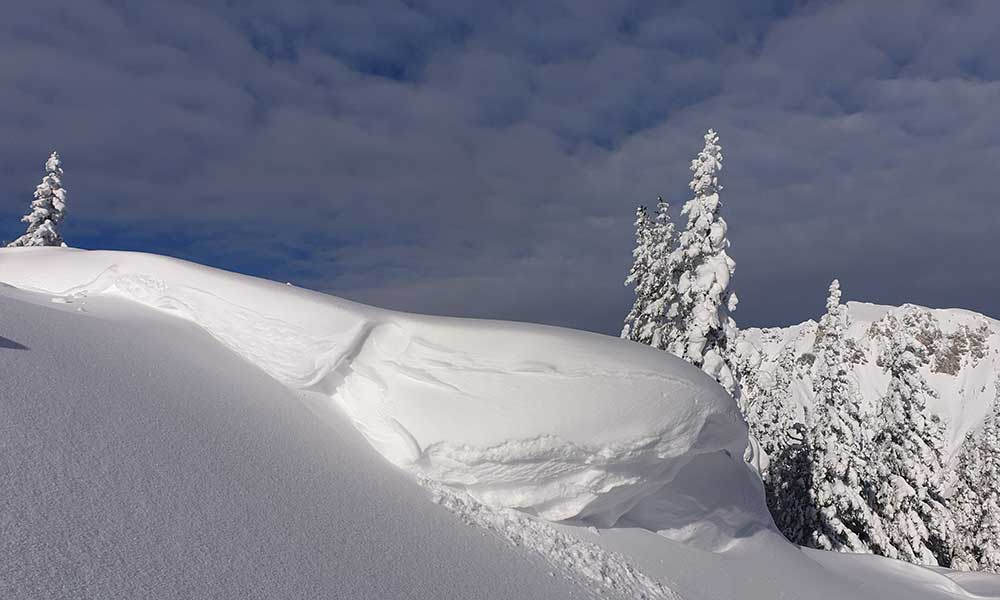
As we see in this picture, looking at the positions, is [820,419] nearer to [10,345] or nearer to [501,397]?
[501,397]

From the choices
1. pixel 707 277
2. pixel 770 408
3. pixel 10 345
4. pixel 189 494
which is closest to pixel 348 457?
pixel 189 494

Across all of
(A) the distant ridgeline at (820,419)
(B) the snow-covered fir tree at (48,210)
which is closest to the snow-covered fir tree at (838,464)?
(A) the distant ridgeline at (820,419)

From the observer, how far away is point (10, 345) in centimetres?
533

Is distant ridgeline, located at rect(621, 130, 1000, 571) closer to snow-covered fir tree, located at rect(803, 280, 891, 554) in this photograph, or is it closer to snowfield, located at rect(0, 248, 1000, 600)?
snow-covered fir tree, located at rect(803, 280, 891, 554)

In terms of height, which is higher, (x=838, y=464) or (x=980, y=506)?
(x=838, y=464)

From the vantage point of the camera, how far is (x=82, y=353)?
5.94 metres

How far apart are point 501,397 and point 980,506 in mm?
36084

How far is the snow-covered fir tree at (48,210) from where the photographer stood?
89.5 ft

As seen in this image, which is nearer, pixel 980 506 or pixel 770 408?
pixel 770 408

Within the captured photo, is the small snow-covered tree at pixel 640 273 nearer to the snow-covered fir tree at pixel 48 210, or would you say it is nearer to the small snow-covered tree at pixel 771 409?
the small snow-covered tree at pixel 771 409

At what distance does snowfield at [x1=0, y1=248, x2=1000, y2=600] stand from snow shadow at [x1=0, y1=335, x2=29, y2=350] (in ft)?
0.12

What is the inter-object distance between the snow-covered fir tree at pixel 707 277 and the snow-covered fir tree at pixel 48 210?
1055 inches

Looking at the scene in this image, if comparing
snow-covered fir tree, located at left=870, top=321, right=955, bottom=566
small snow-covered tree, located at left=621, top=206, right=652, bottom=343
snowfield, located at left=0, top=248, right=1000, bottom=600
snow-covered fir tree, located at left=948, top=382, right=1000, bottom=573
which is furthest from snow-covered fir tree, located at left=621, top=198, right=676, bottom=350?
snow-covered fir tree, located at left=948, top=382, right=1000, bottom=573

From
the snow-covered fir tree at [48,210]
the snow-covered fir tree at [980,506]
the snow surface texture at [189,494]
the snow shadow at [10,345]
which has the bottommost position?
the snow-covered fir tree at [980,506]
